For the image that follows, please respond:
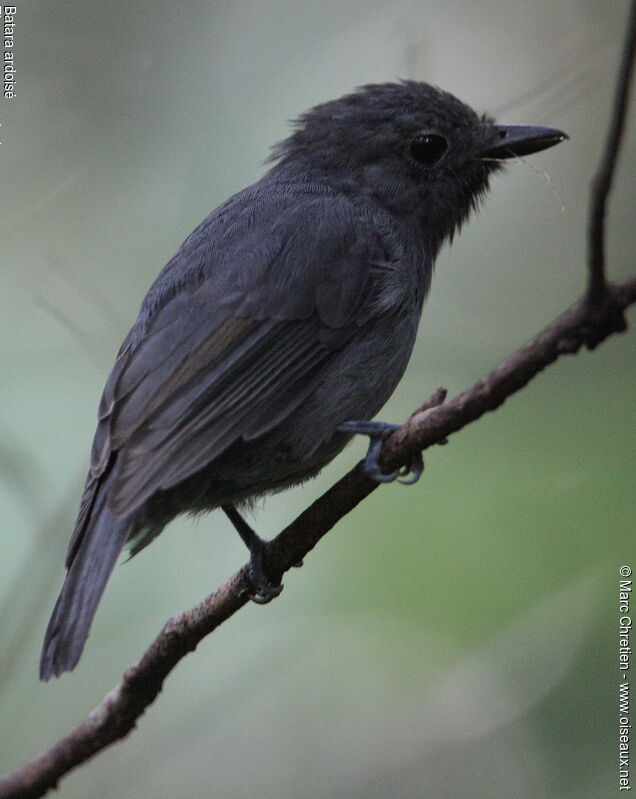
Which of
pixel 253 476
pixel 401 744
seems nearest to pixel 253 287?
pixel 253 476

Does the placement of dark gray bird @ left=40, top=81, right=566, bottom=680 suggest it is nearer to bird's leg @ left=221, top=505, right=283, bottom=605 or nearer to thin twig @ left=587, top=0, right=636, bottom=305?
bird's leg @ left=221, top=505, right=283, bottom=605

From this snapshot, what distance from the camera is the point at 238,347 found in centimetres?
345

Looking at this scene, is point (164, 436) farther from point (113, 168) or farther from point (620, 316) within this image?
point (113, 168)

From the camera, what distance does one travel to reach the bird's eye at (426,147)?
13.6ft

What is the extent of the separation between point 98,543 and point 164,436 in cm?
39

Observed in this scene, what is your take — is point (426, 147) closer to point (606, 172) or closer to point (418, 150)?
point (418, 150)

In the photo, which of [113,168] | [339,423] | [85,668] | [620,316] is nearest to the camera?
[620,316]

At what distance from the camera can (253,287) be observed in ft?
11.7

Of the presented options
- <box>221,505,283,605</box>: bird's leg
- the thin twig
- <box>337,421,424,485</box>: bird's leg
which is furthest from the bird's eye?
the thin twig

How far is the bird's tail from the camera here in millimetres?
2883

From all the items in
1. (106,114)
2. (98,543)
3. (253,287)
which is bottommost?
(98,543)

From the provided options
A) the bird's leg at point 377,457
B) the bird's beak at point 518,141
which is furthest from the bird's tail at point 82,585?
the bird's beak at point 518,141

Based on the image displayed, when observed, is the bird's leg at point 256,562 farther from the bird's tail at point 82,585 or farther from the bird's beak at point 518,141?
the bird's beak at point 518,141

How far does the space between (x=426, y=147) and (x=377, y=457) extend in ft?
6.26
